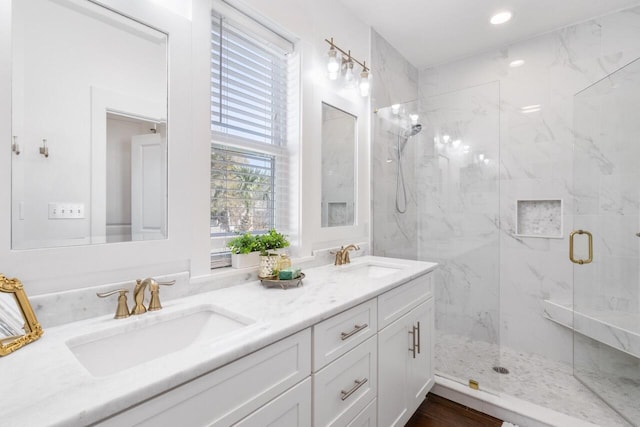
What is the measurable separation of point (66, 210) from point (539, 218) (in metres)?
3.12

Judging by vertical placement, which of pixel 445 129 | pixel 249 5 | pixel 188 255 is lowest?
pixel 188 255

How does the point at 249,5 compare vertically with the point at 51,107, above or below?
above

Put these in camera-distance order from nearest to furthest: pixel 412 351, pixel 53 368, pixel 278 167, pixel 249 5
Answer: pixel 53 368 → pixel 249 5 → pixel 412 351 → pixel 278 167

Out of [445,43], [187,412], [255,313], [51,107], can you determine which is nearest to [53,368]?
[187,412]

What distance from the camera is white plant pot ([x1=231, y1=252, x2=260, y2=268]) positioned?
4.90 feet

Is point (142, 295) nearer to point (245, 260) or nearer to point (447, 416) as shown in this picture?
point (245, 260)

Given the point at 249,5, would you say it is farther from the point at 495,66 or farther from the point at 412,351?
the point at 495,66

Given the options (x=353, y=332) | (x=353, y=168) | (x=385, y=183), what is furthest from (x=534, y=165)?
(x=353, y=332)

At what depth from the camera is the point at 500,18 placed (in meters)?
2.38

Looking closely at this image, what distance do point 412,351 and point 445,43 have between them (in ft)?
8.38

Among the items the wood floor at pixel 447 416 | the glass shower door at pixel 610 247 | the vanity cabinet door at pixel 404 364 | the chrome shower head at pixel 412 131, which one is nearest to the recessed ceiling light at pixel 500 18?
the glass shower door at pixel 610 247

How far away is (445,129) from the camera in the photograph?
2357mm

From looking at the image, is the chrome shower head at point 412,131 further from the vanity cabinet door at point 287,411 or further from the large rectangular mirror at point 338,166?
the vanity cabinet door at point 287,411

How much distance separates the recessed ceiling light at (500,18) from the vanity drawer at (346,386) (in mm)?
2508
